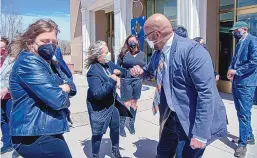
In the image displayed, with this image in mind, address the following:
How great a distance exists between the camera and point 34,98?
6.44 feet

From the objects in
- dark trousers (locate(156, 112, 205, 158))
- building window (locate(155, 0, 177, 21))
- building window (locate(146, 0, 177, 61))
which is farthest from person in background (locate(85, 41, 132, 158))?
building window (locate(155, 0, 177, 21))

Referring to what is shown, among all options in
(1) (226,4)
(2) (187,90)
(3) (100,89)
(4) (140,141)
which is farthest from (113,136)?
(1) (226,4)

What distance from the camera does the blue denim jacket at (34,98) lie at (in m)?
1.91

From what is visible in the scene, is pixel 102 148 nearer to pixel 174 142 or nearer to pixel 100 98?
pixel 100 98

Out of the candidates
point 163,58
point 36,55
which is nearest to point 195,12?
point 163,58

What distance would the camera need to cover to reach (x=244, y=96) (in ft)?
12.1

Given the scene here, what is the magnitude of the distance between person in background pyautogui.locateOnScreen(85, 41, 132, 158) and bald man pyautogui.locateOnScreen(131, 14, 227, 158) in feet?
3.13

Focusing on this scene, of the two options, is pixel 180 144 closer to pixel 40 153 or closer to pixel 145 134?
pixel 40 153

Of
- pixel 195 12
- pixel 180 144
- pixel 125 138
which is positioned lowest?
pixel 125 138

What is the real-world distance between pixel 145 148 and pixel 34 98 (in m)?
2.54

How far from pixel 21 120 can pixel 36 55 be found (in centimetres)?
50

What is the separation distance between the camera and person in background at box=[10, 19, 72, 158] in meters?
1.91

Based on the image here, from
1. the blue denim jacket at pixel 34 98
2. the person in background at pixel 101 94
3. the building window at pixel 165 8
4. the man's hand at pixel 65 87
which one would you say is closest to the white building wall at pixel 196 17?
the building window at pixel 165 8

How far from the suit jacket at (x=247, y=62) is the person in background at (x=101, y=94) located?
1.71m
